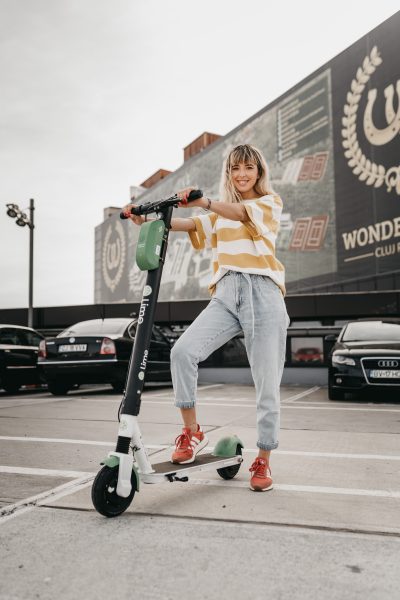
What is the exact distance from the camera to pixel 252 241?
2.80 m

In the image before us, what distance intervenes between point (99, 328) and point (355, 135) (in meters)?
→ 18.9

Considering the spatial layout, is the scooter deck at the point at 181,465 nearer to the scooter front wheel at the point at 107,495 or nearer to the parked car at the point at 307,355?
the scooter front wheel at the point at 107,495

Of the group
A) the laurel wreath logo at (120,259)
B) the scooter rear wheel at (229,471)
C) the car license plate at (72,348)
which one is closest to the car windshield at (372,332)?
the car license plate at (72,348)

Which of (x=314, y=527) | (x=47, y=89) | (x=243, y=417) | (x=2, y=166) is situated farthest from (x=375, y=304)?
(x=2, y=166)

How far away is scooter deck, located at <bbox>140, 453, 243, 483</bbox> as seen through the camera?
7.84ft

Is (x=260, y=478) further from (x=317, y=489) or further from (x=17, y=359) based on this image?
(x=17, y=359)

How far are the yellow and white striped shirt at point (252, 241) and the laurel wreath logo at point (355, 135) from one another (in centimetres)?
2128

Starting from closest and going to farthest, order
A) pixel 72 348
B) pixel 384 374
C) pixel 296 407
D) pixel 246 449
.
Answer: pixel 246 449 < pixel 296 407 < pixel 384 374 < pixel 72 348

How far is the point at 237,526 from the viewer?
2.16 meters

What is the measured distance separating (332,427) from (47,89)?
1664 centimetres

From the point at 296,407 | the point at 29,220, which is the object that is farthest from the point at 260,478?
the point at 29,220

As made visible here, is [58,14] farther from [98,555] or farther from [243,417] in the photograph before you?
[98,555]

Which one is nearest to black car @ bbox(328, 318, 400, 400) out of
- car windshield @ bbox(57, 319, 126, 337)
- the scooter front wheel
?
car windshield @ bbox(57, 319, 126, 337)

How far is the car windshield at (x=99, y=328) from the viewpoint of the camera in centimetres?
914
